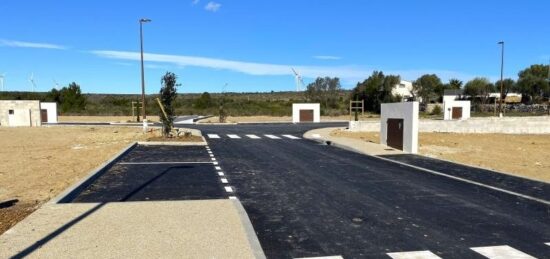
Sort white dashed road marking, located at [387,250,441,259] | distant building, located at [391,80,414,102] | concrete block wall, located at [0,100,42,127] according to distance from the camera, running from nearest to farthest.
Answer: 1. white dashed road marking, located at [387,250,441,259]
2. concrete block wall, located at [0,100,42,127]
3. distant building, located at [391,80,414,102]

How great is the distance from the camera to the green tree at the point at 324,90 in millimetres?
98000

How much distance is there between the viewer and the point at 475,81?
95.1 metres

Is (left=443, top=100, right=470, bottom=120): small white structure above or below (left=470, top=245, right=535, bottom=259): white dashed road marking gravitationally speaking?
above

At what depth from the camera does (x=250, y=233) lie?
22.2 feet

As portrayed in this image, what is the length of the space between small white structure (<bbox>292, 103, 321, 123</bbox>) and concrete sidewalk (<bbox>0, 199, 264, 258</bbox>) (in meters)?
44.3

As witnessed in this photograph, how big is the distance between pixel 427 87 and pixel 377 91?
18619 millimetres

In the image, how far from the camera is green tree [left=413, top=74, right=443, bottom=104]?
93.0 metres

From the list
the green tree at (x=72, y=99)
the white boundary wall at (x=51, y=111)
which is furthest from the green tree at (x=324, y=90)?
the white boundary wall at (x=51, y=111)

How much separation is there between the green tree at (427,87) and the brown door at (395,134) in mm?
73705

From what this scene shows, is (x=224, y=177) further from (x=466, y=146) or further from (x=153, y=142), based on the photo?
(x=466, y=146)

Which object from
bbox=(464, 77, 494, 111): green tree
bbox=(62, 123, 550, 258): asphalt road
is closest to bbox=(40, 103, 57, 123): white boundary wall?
bbox=(62, 123, 550, 258): asphalt road

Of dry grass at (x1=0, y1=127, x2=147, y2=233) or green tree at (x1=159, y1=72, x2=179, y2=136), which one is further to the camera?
green tree at (x1=159, y1=72, x2=179, y2=136)

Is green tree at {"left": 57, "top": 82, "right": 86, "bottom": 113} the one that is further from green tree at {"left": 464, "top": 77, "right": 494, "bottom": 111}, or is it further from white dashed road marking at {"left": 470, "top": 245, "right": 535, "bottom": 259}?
white dashed road marking at {"left": 470, "top": 245, "right": 535, "bottom": 259}

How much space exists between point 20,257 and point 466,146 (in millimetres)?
23313
